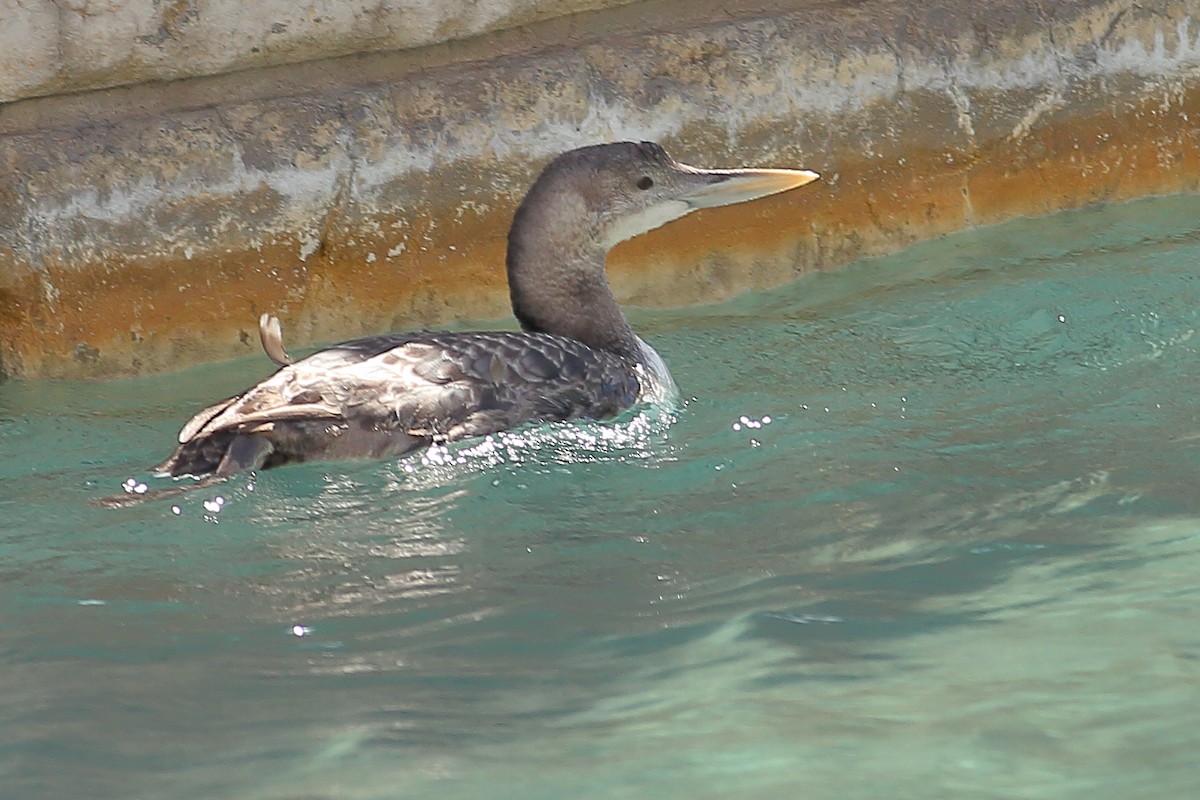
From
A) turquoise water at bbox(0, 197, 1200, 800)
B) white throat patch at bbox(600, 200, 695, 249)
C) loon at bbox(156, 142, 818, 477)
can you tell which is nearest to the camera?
turquoise water at bbox(0, 197, 1200, 800)

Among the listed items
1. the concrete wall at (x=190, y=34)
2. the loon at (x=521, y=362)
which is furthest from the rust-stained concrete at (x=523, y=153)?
the loon at (x=521, y=362)

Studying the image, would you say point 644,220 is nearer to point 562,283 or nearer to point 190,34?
point 562,283

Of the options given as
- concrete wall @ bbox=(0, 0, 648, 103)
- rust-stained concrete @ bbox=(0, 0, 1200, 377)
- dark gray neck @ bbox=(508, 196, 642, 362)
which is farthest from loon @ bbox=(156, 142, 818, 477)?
concrete wall @ bbox=(0, 0, 648, 103)

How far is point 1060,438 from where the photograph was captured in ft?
14.2

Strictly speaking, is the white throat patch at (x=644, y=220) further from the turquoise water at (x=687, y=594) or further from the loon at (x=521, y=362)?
the turquoise water at (x=687, y=594)

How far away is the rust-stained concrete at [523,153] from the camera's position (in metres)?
5.94

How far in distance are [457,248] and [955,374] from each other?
1925 millimetres

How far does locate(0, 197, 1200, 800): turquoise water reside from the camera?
2795 millimetres

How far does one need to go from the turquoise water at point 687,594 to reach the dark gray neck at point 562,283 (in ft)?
0.95

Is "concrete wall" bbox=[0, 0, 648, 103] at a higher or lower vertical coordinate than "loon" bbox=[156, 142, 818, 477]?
higher

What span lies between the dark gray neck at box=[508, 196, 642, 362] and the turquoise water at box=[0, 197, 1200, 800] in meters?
0.29

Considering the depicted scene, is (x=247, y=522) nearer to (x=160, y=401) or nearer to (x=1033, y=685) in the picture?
(x=160, y=401)

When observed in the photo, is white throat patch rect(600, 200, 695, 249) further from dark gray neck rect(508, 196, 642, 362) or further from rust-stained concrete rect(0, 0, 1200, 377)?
rust-stained concrete rect(0, 0, 1200, 377)

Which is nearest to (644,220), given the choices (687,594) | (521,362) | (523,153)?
(523,153)
